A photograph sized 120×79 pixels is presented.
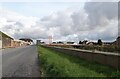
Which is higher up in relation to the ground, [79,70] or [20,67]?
[79,70]

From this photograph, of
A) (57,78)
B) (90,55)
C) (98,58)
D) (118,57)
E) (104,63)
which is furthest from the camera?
(90,55)

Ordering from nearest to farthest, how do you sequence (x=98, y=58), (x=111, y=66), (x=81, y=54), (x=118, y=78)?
(x=118, y=78), (x=111, y=66), (x=98, y=58), (x=81, y=54)

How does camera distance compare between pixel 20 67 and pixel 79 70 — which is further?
pixel 20 67

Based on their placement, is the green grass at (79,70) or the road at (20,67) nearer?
the green grass at (79,70)

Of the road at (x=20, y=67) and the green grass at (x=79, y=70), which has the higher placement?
the green grass at (x=79, y=70)

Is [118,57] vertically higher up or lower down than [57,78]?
higher up

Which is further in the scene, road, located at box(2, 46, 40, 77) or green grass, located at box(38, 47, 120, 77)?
road, located at box(2, 46, 40, 77)

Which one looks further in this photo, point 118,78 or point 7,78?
point 7,78

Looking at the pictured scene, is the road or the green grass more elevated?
the green grass

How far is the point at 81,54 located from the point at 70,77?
1556 centimetres

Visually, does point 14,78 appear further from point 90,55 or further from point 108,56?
point 90,55

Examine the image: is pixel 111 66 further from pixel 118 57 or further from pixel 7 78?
pixel 7 78

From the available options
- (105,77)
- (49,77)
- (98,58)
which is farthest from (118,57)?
(98,58)

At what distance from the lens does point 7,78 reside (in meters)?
15.3
